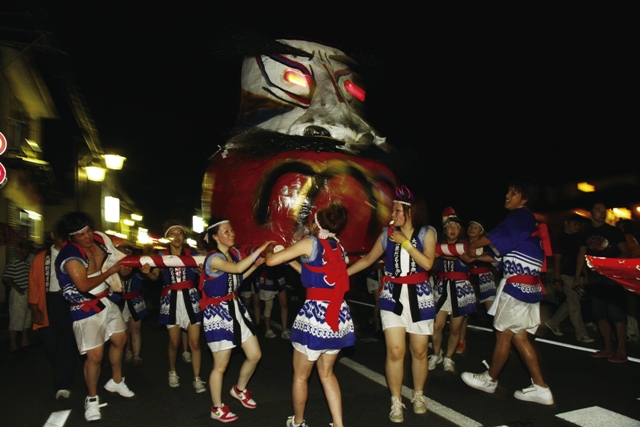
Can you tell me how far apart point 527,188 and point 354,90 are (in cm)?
307

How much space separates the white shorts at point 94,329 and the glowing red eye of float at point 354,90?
4004 millimetres

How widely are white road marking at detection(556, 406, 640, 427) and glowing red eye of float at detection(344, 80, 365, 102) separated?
4.51 meters

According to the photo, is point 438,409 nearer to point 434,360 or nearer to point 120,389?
point 434,360

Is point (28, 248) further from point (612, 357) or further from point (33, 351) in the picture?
point (612, 357)

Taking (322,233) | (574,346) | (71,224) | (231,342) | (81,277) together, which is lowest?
(574,346)

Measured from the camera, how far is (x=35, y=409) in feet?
15.6

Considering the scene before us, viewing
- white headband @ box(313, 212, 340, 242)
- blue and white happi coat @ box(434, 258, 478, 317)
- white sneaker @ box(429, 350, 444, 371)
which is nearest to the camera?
white headband @ box(313, 212, 340, 242)

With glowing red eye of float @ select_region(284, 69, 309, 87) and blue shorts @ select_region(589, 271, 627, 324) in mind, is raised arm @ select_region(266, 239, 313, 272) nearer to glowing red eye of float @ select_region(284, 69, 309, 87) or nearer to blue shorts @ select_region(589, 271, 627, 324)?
glowing red eye of float @ select_region(284, 69, 309, 87)

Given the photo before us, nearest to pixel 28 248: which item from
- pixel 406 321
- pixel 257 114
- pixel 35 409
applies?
pixel 35 409

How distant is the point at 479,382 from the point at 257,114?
13.9ft

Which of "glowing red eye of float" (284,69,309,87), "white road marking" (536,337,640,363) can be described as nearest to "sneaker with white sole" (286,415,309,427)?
"glowing red eye of float" (284,69,309,87)

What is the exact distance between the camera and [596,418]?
4008 millimetres

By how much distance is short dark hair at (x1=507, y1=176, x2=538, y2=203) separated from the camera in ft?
14.5

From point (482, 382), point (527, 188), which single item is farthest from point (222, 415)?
point (527, 188)
